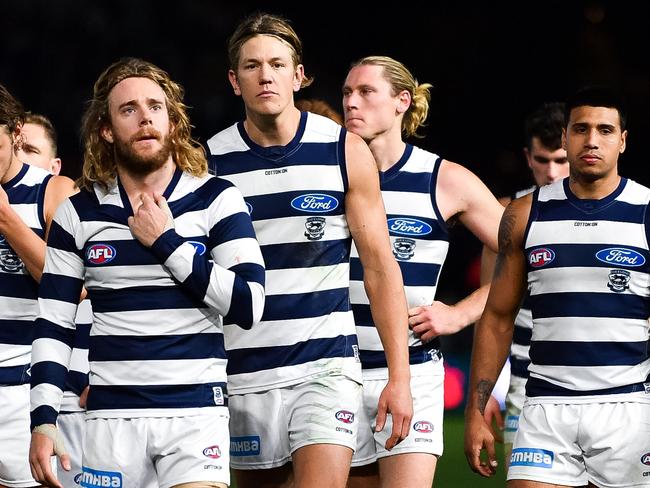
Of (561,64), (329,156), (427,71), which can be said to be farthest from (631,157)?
(329,156)

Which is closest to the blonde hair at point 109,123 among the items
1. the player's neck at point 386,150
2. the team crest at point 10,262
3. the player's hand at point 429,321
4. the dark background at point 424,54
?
the team crest at point 10,262

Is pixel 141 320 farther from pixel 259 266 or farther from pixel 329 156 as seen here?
pixel 329 156

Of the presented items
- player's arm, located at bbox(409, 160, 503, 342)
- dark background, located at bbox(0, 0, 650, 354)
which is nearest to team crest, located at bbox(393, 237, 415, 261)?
player's arm, located at bbox(409, 160, 503, 342)

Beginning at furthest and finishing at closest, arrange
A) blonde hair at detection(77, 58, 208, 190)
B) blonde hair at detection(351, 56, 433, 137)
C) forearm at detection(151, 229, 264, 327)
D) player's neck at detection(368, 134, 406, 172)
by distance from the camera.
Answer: blonde hair at detection(351, 56, 433, 137) < player's neck at detection(368, 134, 406, 172) < blonde hair at detection(77, 58, 208, 190) < forearm at detection(151, 229, 264, 327)

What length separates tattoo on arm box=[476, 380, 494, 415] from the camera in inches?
222

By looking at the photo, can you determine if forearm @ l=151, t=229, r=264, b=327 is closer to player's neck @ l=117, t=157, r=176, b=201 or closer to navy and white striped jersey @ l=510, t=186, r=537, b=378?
player's neck @ l=117, t=157, r=176, b=201

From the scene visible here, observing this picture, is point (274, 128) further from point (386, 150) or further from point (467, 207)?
point (467, 207)

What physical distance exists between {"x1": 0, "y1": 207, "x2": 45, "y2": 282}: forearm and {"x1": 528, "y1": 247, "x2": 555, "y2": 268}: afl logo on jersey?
1998mm

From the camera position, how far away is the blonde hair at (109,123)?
15.7ft

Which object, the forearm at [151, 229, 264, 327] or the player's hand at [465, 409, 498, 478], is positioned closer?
the forearm at [151, 229, 264, 327]

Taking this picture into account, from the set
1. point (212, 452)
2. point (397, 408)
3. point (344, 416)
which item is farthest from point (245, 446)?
point (212, 452)

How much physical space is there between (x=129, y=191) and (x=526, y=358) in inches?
131

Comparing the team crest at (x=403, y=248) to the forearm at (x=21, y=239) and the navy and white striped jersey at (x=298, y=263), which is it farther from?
the forearm at (x=21, y=239)

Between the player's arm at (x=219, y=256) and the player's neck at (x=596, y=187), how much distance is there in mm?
1572
